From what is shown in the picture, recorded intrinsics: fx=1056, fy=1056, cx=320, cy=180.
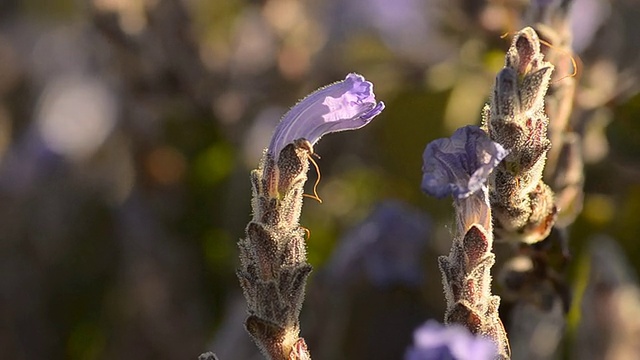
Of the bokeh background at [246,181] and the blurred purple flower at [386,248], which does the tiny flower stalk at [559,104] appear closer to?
the bokeh background at [246,181]

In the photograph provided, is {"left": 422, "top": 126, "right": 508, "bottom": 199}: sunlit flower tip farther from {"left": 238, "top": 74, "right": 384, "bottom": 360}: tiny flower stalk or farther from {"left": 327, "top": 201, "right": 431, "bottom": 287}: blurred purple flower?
{"left": 327, "top": 201, "right": 431, "bottom": 287}: blurred purple flower

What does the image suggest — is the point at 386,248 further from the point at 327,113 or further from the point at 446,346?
the point at 446,346

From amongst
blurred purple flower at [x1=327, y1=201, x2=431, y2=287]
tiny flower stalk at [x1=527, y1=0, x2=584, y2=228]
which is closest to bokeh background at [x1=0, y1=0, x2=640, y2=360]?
blurred purple flower at [x1=327, y1=201, x2=431, y2=287]

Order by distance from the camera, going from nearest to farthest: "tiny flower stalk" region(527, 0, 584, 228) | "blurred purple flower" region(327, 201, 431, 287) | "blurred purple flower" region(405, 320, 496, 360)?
"blurred purple flower" region(405, 320, 496, 360)
"tiny flower stalk" region(527, 0, 584, 228)
"blurred purple flower" region(327, 201, 431, 287)

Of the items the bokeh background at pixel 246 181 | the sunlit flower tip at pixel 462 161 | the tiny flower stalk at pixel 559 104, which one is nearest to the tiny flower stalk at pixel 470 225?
the sunlit flower tip at pixel 462 161

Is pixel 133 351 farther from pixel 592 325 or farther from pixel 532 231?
pixel 532 231
